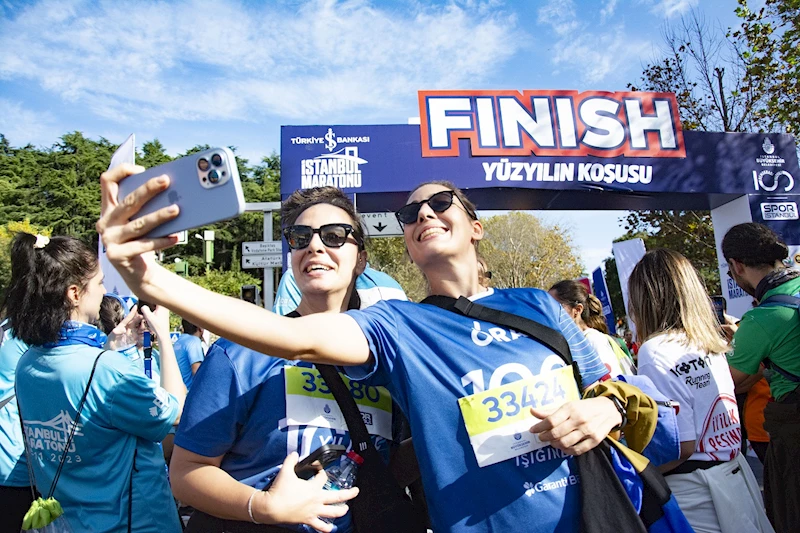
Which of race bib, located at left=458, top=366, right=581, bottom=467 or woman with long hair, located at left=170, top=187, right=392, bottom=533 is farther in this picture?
woman with long hair, located at left=170, top=187, right=392, bottom=533

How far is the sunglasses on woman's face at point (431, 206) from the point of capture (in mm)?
1996

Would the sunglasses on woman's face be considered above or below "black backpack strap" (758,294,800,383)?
above

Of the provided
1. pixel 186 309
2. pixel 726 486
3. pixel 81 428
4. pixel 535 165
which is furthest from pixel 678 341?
pixel 535 165

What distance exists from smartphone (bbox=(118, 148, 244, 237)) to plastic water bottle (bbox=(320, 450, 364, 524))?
957mm

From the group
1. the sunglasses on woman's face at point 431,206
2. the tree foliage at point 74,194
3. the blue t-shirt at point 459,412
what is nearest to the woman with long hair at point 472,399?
the blue t-shirt at point 459,412

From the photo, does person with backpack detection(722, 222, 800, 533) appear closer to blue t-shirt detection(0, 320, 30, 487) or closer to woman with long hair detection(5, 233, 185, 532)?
woman with long hair detection(5, 233, 185, 532)

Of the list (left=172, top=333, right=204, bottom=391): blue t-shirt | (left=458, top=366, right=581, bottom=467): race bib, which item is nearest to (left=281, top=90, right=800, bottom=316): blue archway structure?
(left=172, top=333, right=204, bottom=391): blue t-shirt

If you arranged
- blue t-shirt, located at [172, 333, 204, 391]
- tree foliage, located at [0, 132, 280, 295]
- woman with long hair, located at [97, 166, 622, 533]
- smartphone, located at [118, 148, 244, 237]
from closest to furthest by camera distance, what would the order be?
smartphone, located at [118, 148, 244, 237] < woman with long hair, located at [97, 166, 622, 533] < blue t-shirt, located at [172, 333, 204, 391] < tree foliage, located at [0, 132, 280, 295]

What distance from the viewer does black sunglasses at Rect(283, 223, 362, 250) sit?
2010 mm

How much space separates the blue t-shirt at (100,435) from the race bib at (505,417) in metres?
1.45

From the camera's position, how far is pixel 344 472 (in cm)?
170

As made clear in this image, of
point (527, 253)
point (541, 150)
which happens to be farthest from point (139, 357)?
point (527, 253)

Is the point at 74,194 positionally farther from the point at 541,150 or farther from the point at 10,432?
the point at 10,432

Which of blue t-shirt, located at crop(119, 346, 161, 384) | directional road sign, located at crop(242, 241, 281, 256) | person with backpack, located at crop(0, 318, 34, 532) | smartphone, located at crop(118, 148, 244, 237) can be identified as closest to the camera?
smartphone, located at crop(118, 148, 244, 237)
